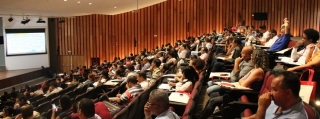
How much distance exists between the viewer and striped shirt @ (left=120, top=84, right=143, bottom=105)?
505 centimetres

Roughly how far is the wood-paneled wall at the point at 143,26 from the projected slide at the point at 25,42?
1.33 m

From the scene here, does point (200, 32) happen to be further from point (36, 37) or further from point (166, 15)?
point (36, 37)

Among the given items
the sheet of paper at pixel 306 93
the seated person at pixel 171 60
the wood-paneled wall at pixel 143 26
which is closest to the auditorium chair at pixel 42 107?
the seated person at pixel 171 60

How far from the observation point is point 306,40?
442 cm

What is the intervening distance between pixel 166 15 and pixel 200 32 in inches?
87.6

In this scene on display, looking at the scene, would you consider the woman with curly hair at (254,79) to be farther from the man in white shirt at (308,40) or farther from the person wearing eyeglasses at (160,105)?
the person wearing eyeglasses at (160,105)

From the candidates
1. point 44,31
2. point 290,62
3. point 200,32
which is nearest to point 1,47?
point 44,31

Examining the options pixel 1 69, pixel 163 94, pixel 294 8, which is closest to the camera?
pixel 163 94

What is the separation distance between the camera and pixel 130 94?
5086 millimetres

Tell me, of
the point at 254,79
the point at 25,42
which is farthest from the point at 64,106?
the point at 25,42

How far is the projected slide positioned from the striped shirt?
1482 cm

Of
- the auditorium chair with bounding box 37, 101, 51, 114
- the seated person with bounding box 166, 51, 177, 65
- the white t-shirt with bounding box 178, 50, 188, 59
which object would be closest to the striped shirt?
the auditorium chair with bounding box 37, 101, 51, 114

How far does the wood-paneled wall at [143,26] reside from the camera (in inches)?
723

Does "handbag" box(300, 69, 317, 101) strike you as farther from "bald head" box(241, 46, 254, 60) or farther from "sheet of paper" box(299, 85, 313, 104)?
"bald head" box(241, 46, 254, 60)
